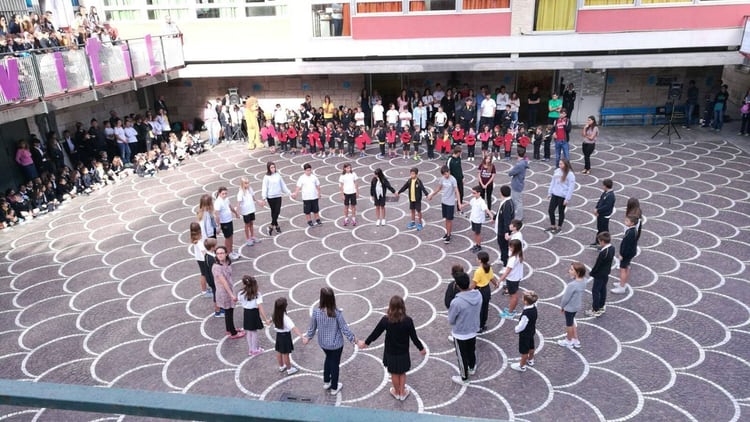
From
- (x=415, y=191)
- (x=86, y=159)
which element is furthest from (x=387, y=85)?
(x=415, y=191)

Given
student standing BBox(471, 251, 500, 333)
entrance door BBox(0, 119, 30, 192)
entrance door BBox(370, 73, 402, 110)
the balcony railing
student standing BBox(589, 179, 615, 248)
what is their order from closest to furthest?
student standing BBox(471, 251, 500, 333)
student standing BBox(589, 179, 615, 248)
the balcony railing
entrance door BBox(0, 119, 30, 192)
entrance door BBox(370, 73, 402, 110)

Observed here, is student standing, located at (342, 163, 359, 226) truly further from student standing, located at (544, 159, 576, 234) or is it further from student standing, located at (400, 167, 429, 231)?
student standing, located at (544, 159, 576, 234)

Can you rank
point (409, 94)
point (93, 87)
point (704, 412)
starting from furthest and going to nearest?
point (409, 94) → point (93, 87) → point (704, 412)

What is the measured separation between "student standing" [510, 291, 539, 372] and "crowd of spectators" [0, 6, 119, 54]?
1558 cm

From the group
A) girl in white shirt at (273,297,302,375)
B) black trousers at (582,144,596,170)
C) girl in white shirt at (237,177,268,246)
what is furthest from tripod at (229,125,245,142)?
girl in white shirt at (273,297,302,375)

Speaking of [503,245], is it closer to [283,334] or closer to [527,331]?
[527,331]

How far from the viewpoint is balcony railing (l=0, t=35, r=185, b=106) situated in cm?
1559

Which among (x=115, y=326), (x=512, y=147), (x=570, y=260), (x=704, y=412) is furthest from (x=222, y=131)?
(x=704, y=412)

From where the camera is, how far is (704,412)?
304 inches

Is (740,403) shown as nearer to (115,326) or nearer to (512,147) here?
(115,326)

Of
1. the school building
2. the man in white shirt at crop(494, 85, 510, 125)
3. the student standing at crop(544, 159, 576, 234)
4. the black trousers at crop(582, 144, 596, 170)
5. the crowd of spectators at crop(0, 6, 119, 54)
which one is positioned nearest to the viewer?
the student standing at crop(544, 159, 576, 234)

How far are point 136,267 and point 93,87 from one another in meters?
9.01

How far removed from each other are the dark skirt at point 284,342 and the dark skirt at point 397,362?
5.66 ft

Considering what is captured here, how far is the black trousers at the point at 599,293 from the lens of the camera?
32.7 ft
